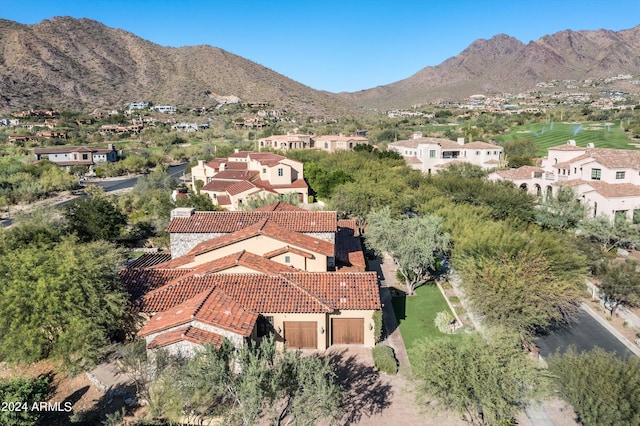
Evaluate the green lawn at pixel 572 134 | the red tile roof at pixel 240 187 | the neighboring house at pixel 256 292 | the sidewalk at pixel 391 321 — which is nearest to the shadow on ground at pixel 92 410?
the neighboring house at pixel 256 292

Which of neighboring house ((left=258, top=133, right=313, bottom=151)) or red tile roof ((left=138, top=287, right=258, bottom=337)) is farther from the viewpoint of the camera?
neighboring house ((left=258, top=133, right=313, bottom=151))

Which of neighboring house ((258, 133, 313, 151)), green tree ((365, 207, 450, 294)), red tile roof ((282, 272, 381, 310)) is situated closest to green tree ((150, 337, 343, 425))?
red tile roof ((282, 272, 381, 310))

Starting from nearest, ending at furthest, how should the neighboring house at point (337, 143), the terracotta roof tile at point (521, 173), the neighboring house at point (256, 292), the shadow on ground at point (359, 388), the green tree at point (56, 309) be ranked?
the shadow on ground at point (359, 388) → the green tree at point (56, 309) → the neighboring house at point (256, 292) → the terracotta roof tile at point (521, 173) → the neighboring house at point (337, 143)

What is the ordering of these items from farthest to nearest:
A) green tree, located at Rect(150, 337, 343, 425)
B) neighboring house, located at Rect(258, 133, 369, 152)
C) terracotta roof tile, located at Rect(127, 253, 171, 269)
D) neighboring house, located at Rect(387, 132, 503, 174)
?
neighboring house, located at Rect(258, 133, 369, 152)
neighboring house, located at Rect(387, 132, 503, 174)
terracotta roof tile, located at Rect(127, 253, 171, 269)
green tree, located at Rect(150, 337, 343, 425)

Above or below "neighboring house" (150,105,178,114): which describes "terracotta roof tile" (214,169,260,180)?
below

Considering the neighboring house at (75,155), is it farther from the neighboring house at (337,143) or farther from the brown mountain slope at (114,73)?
the brown mountain slope at (114,73)

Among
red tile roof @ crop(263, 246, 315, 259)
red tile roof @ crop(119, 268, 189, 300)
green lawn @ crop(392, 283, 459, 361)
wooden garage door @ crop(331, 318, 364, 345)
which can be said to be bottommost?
green lawn @ crop(392, 283, 459, 361)

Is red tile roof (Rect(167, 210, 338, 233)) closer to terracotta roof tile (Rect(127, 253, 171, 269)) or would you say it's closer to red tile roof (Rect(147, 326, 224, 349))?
terracotta roof tile (Rect(127, 253, 171, 269))
